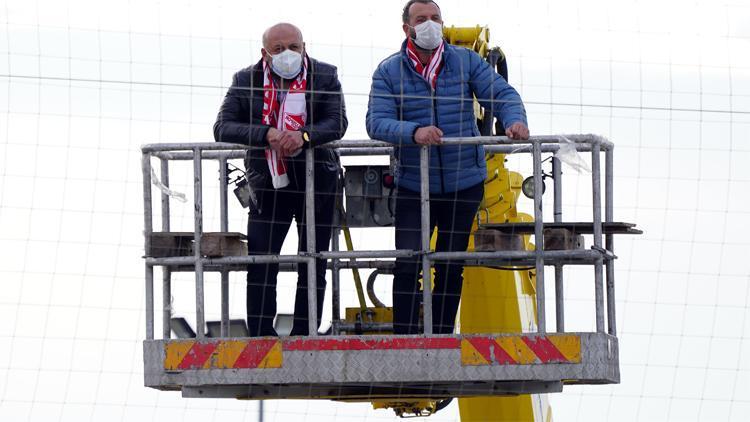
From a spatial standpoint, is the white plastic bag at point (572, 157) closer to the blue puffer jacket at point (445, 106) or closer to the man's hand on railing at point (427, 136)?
the blue puffer jacket at point (445, 106)

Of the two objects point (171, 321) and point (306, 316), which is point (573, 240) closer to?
point (306, 316)

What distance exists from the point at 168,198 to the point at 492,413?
2782 millimetres

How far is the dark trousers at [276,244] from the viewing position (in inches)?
476

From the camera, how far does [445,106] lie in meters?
11.8

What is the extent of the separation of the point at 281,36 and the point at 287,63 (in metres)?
0.18

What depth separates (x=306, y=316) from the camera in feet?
39.8

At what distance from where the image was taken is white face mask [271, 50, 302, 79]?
1196 centimetres

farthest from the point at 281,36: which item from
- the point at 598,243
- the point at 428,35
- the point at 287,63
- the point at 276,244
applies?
the point at 598,243

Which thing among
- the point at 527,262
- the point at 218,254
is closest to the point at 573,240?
the point at 527,262

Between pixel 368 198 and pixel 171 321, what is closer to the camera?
pixel 171 321

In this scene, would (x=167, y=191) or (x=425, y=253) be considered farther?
(x=167, y=191)

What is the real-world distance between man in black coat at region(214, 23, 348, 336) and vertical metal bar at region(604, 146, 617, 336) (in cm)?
162

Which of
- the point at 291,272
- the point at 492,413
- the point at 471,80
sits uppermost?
the point at 471,80

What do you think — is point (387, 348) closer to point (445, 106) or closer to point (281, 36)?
point (445, 106)
